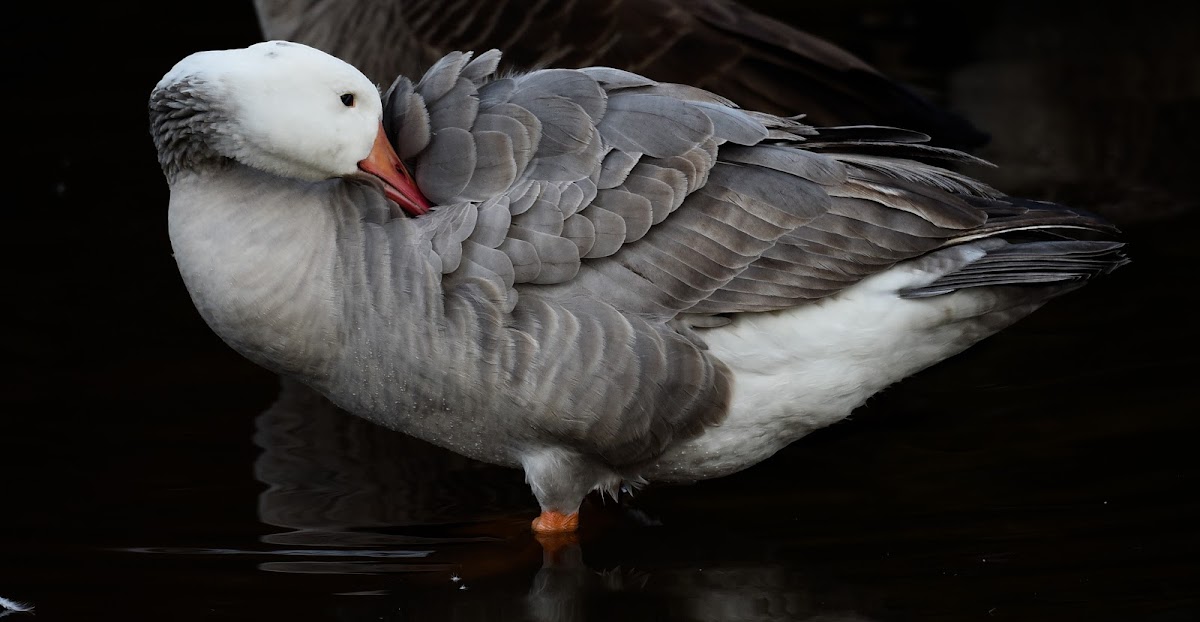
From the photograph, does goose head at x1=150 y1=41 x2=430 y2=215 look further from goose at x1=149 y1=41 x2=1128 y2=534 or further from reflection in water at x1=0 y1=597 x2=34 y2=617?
reflection in water at x1=0 y1=597 x2=34 y2=617

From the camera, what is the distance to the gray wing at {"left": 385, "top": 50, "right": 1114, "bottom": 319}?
4078 mm

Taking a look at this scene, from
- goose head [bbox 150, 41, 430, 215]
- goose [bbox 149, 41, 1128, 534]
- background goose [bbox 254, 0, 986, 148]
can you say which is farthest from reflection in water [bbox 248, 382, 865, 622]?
background goose [bbox 254, 0, 986, 148]

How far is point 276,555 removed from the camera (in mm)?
4305

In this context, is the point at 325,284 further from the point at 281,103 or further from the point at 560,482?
the point at 560,482

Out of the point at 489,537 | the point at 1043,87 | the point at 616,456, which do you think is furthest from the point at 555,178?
the point at 1043,87

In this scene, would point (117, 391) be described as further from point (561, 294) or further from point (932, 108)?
point (932, 108)

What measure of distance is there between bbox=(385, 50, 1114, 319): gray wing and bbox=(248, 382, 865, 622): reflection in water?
0.82m

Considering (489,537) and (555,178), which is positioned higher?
(555,178)

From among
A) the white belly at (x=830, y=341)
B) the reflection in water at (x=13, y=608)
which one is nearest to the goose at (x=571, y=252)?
the white belly at (x=830, y=341)

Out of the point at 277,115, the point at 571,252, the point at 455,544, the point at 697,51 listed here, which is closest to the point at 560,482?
the point at 455,544

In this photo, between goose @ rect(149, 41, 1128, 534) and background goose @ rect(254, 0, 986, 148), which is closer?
goose @ rect(149, 41, 1128, 534)

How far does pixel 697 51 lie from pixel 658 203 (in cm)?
182

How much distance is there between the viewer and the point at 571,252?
4062mm

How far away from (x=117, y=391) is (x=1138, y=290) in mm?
4243
